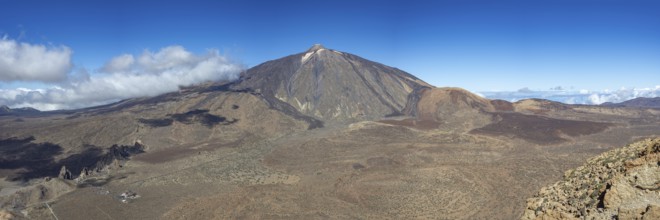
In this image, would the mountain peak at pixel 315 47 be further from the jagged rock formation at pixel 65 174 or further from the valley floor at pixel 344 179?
the jagged rock formation at pixel 65 174

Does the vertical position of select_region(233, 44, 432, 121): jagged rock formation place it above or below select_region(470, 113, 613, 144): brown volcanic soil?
above

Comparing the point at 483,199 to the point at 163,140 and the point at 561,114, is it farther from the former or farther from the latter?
the point at 561,114

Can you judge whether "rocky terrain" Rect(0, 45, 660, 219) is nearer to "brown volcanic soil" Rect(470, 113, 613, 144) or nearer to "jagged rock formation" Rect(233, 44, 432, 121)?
"brown volcanic soil" Rect(470, 113, 613, 144)

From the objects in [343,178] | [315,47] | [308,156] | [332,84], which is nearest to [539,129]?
[308,156]

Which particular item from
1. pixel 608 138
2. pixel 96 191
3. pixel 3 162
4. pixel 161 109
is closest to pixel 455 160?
pixel 608 138

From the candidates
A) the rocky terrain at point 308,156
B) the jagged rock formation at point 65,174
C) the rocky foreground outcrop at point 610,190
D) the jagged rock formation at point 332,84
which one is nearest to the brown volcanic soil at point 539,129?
the rocky terrain at point 308,156

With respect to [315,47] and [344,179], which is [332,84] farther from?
[344,179]

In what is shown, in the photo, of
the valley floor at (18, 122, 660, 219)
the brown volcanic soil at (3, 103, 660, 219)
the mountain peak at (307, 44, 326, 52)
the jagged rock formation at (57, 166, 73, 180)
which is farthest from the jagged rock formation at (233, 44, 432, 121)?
the jagged rock formation at (57, 166, 73, 180)
